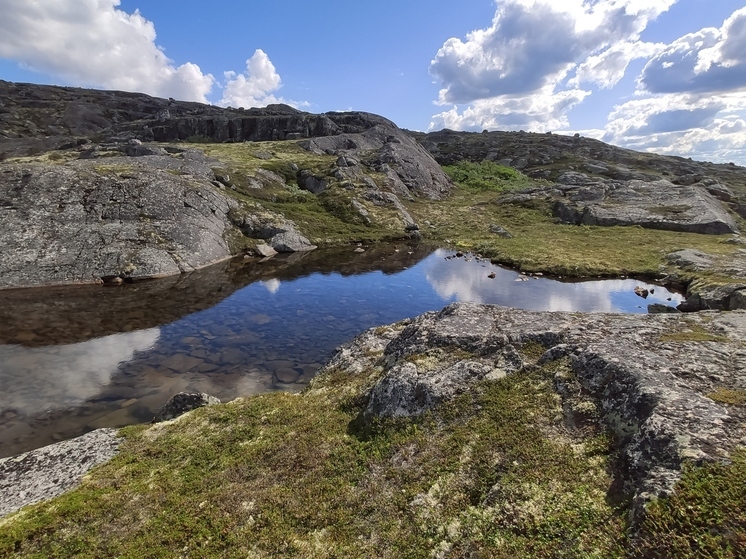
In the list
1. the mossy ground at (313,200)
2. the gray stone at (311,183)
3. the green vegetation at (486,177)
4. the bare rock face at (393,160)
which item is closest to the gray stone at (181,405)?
the mossy ground at (313,200)

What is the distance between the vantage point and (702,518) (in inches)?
302

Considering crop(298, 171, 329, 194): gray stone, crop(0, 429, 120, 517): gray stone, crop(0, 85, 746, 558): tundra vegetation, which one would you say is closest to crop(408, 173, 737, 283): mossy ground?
crop(298, 171, 329, 194): gray stone

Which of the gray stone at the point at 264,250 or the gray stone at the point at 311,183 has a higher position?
the gray stone at the point at 311,183

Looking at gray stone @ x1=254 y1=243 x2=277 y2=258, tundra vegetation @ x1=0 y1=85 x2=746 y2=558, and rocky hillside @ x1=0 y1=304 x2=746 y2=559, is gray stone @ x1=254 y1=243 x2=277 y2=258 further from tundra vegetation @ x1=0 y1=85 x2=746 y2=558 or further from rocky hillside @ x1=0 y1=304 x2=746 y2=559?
rocky hillside @ x1=0 y1=304 x2=746 y2=559

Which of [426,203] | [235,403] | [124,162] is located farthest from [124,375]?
[426,203]

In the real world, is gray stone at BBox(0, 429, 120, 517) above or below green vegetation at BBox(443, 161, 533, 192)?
below

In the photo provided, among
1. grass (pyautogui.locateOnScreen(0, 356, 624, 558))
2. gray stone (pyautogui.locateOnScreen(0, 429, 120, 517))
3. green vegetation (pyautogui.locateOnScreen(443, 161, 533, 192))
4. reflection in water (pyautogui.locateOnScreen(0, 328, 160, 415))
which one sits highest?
green vegetation (pyautogui.locateOnScreen(443, 161, 533, 192))

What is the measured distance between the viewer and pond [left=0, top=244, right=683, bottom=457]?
22.7 meters

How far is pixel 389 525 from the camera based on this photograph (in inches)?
412

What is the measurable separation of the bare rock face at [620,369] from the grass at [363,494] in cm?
81

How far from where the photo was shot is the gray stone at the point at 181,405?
19.4m

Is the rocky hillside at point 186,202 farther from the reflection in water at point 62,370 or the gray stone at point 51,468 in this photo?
the gray stone at point 51,468

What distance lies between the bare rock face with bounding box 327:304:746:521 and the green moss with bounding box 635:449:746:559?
0.28 m

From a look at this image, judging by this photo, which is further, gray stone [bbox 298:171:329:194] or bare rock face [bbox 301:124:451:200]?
bare rock face [bbox 301:124:451:200]
